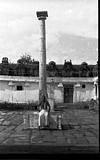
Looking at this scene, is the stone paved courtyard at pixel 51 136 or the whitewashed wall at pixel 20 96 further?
the whitewashed wall at pixel 20 96

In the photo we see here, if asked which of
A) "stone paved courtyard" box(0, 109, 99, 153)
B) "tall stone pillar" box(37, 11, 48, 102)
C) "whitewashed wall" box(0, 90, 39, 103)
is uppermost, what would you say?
"tall stone pillar" box(37, 11, 48, 102)

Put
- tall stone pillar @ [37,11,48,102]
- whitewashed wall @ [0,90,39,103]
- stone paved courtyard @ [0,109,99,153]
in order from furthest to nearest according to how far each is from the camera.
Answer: whitewashed wall @ [0,90,39,103] → tall stone pillar @ [37,11,48,102] → stone paved courtyard @ [0,109,99,153]

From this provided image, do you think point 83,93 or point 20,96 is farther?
point 83,93

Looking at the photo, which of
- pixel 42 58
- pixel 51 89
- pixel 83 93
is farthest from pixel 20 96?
pixel 42 58

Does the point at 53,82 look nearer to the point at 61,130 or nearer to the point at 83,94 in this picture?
the point at 83,94

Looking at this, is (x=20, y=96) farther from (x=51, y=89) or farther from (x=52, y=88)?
(x=52, y=88)

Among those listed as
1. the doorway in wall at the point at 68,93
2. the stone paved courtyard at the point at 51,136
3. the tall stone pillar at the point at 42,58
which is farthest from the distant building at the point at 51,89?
the stone paved courtyard at the point at 51,136

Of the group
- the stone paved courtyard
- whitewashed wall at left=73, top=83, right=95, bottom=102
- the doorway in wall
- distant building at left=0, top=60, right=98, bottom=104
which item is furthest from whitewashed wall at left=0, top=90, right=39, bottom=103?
the stone paved courtyard

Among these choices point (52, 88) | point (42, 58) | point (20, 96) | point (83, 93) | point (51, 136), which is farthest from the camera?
point (83, 93)

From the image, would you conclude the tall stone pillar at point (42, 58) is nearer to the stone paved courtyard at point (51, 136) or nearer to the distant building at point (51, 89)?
the stone paved courtyard at point (51, 136)

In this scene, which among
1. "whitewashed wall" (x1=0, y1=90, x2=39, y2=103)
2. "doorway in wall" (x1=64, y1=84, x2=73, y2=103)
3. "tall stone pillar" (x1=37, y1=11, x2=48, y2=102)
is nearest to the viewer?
"tall stone pillar" (x1=37, y1=11, x2=48, y2=102)

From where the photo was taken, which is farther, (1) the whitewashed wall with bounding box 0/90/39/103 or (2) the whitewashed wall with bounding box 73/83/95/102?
(2) the whitewashed wall with bounding box 73/83/95/102

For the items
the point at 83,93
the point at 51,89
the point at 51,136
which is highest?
the point at 51,89

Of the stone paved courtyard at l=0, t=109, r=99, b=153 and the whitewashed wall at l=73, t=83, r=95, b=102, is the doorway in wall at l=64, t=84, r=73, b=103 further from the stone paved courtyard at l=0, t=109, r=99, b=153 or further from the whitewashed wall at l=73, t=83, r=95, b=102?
the stone paved courtyard at l=0, t=109, r=99, b=153
